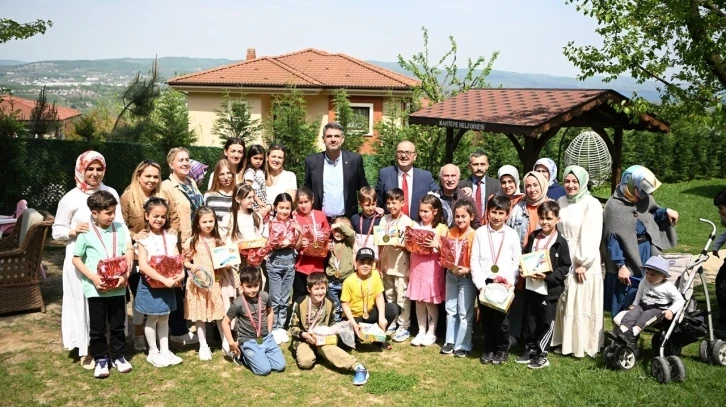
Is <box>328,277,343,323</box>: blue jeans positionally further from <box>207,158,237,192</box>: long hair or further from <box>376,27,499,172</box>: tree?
<box>376,27,499,172</box>: tree

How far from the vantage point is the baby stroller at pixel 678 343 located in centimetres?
598

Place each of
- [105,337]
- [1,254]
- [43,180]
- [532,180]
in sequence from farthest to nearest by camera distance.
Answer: [43,180]
[1,254]
[532,180]
[105,337]

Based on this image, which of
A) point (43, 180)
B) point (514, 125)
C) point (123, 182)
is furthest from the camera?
point (123, 182)

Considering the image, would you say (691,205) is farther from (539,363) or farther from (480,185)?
(539,363)

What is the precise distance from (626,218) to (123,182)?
14.2m

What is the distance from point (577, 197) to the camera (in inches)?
259

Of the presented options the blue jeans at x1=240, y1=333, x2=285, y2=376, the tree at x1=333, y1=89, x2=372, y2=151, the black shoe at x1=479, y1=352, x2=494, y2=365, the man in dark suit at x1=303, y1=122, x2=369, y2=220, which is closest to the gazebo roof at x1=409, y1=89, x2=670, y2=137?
the man in dark suit at x1=303, y1=122, x2=369, y2=220

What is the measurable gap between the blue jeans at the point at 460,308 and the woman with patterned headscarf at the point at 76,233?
315cm

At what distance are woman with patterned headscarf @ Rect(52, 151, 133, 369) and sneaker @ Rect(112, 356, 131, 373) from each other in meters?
0.24

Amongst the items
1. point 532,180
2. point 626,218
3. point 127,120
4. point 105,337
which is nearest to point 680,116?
point 626,218

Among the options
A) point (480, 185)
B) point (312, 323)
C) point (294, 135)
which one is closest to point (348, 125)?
point (294, 135)

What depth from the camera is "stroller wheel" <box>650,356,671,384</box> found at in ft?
19.3

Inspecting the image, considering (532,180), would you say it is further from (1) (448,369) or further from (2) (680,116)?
(2) (680,116)

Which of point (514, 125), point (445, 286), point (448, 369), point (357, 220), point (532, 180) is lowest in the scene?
point (448, 369)
